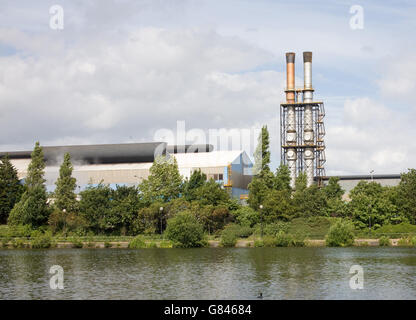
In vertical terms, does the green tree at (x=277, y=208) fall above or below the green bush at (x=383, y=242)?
above

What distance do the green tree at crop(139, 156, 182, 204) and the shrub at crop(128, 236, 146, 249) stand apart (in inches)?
539

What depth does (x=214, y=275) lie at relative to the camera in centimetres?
4094

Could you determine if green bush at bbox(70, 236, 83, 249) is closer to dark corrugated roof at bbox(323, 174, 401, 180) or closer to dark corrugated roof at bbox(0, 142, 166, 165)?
dark corrugated roof at bbox(0, 142, 166, 165)

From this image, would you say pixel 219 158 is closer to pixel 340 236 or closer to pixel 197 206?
pixel 197 206

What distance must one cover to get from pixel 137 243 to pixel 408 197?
34.2 metres

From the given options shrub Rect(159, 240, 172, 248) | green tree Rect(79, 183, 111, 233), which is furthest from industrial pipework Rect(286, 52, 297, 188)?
shrub Rect(159, 240, 172, 248)

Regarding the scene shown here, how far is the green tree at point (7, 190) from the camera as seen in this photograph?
9000cm

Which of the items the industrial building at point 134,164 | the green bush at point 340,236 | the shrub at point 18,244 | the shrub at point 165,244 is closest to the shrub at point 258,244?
the green bush at point 340,236

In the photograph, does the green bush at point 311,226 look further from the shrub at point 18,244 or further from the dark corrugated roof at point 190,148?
the dark corrugated roof at point 190,148

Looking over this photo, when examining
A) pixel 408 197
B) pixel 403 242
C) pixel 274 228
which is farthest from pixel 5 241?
pixel 408 197

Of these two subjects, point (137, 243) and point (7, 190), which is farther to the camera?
point (7, 190)

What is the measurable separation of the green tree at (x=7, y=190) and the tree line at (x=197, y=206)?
516 centimetres
